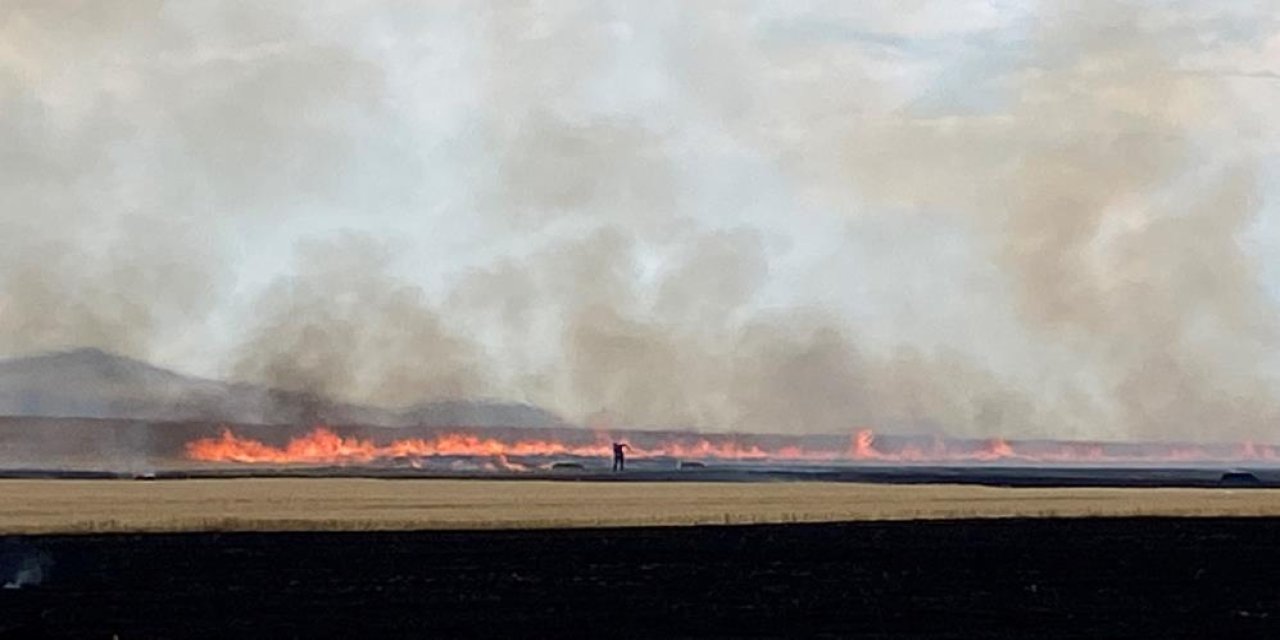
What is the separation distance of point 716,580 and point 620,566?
255 inches

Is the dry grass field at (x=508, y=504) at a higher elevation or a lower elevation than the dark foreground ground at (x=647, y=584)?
higher

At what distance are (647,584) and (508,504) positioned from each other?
54596mm

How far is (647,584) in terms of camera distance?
5144 cm

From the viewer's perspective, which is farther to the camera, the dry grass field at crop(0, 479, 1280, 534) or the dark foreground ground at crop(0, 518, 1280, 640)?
the dry grass field at crop(0, 479, 1280, 534)

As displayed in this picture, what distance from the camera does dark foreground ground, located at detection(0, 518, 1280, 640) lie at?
40.5 meters

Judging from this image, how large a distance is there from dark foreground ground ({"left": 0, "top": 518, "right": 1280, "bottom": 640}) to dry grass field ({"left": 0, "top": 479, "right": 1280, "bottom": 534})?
377 inches

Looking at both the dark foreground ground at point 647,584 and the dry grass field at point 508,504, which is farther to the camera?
the dry grass field at point 508,504

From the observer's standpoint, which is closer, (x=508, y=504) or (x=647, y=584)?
(x=647, y=584)

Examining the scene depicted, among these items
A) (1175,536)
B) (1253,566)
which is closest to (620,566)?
(1253,566)

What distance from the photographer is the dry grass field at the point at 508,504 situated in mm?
87125

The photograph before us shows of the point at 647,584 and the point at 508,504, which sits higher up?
the point at 508,504

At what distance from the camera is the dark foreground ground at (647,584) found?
40.5 metres

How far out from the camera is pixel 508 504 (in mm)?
105500

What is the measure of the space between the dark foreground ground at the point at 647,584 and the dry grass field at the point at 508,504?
31.4ft
